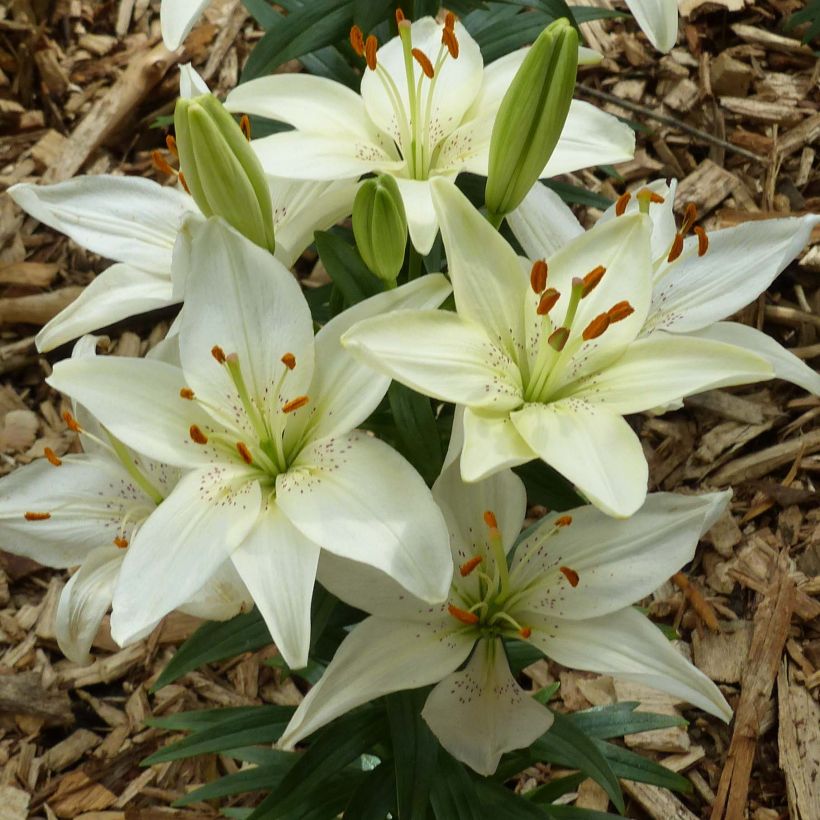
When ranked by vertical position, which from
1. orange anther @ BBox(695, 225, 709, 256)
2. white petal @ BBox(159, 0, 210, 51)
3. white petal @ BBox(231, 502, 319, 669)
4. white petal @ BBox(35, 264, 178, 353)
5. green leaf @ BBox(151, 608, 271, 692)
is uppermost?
white petal @ BBox(159, 0, 210, 51)

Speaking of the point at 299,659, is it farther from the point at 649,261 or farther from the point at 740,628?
the point at 740,628

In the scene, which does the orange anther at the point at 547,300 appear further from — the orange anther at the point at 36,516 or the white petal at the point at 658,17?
the orange anther at the point at 36,516

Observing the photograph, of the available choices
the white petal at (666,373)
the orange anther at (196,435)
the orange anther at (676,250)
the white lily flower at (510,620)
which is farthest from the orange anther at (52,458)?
the orange anther at (676,250)

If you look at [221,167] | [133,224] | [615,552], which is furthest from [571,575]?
[133,224]

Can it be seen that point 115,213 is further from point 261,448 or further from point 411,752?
point 411,752

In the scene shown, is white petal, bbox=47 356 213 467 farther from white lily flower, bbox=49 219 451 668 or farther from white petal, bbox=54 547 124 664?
white petal, bbox=54 547 124 664

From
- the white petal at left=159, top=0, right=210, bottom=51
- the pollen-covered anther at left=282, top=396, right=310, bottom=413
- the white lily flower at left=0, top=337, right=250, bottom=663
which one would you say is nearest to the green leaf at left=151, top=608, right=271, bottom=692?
the white lily flower at left=0, top=337, right=250, bottom=663

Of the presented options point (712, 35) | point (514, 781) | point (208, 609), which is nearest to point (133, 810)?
point (514, 781)
